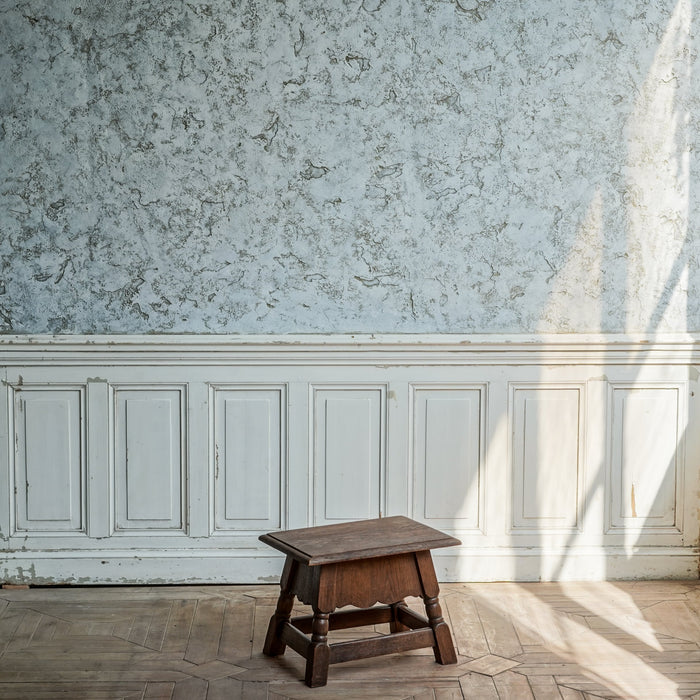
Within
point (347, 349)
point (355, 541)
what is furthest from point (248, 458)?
point (355, 541)

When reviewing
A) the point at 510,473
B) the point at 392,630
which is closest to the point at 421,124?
the point at 510,473

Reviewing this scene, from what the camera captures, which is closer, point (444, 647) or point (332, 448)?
point (444, 647)

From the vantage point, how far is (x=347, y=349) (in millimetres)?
3846

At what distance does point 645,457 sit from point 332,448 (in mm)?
1409

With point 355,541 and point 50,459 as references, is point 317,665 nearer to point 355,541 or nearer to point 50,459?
point 355,541

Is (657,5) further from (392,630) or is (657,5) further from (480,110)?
(392,630)

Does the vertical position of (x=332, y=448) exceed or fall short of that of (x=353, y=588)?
it exceeds it

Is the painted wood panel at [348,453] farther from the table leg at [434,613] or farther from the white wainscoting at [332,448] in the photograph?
the table leg at [434,613]

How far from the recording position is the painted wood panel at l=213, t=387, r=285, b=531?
3.87m

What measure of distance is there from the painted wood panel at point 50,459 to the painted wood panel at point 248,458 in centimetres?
60

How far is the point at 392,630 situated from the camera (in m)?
3.28

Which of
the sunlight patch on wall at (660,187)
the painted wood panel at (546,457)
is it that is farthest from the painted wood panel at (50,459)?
the sunlight patch on wall at (660,187)

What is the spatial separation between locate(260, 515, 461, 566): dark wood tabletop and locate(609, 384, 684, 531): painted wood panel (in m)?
1.21

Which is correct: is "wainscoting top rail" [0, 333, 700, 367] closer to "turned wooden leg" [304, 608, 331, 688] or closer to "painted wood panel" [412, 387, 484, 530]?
"painted wood panel" [412, 387, 484, 530]
